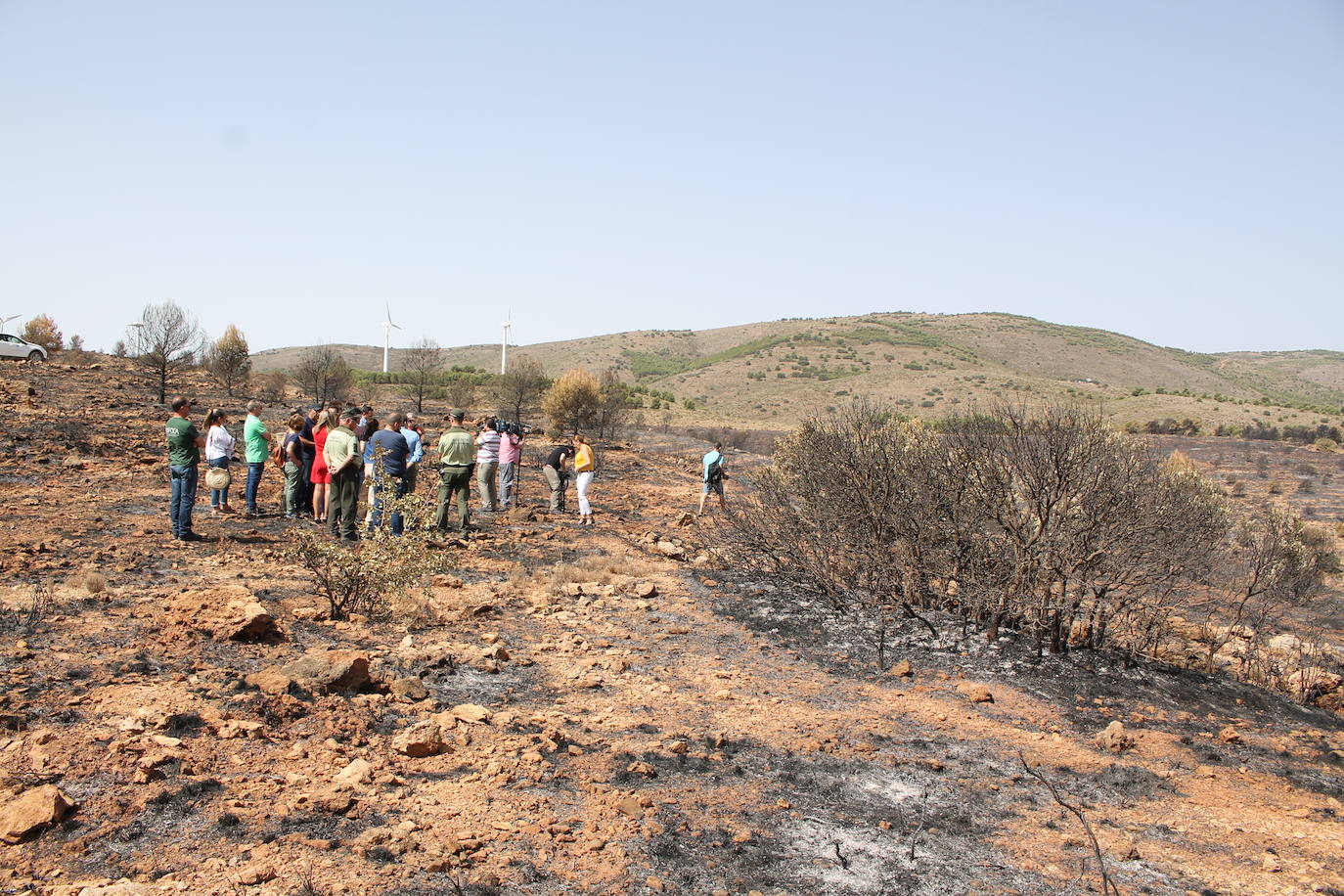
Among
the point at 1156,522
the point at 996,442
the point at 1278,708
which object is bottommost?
the point at 1278,708

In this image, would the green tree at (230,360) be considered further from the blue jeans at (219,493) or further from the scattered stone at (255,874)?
the scattered stone at (255,874)

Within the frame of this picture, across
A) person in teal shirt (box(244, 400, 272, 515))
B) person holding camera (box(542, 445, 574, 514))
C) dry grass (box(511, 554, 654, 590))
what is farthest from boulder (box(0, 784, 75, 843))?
person holding camera (box(542, 445, 574, 514))

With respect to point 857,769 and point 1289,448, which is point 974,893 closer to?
point 857,769

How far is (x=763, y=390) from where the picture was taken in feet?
221

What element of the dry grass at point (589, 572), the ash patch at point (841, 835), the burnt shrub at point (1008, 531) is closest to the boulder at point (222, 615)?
the dry grass at point (589, 572)

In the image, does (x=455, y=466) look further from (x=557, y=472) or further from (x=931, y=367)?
(x=931, y=367)

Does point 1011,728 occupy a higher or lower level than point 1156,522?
lower

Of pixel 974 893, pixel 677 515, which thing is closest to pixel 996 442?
pixel 974 893

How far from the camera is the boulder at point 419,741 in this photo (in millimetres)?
4555

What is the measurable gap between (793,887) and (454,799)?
5.56ft

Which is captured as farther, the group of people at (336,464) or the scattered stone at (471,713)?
the group of people at (336,464)

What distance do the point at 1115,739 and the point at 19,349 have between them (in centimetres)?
3643

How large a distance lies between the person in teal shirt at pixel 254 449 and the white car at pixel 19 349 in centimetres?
2557

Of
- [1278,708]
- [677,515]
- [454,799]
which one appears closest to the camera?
[454,799]
